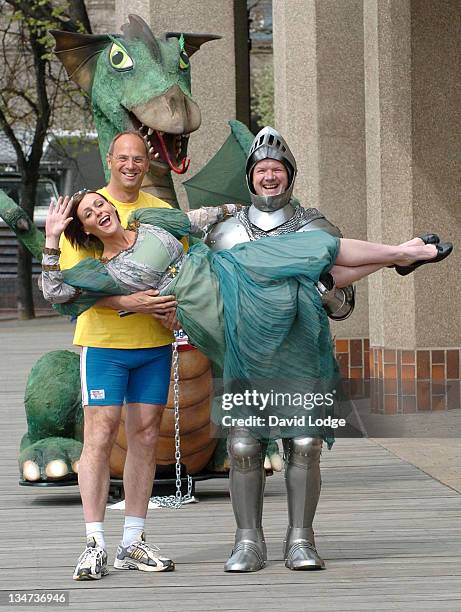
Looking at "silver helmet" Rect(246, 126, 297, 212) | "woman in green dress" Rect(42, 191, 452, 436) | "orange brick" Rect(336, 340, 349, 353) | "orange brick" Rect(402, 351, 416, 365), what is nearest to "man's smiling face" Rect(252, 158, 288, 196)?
"silver helmet" Rect(246, 126, 297, 212)

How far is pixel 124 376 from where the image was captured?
611 cm

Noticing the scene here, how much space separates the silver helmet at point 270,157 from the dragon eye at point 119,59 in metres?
1.38

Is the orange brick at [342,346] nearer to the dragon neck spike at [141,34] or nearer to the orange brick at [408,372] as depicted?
the orange brick at [408,372]

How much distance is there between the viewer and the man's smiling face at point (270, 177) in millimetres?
6426

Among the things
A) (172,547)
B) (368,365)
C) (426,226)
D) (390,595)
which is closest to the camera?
(390,595)

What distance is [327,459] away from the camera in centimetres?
949

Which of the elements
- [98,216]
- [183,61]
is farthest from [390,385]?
[98,216]

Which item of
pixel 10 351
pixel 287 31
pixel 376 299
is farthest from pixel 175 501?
pixel 10 351

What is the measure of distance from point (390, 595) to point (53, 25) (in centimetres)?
1932

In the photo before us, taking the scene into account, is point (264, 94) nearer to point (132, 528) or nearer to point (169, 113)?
point (169, 113)

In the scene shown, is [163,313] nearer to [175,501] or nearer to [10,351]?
[175,501]

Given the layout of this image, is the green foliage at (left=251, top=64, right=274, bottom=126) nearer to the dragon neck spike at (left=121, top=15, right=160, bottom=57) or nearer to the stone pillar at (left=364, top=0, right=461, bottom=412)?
the stone pillar at (left=364, top=0, right=461, bottom=412)

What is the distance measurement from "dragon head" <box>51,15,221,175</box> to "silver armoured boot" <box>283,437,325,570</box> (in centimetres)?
202

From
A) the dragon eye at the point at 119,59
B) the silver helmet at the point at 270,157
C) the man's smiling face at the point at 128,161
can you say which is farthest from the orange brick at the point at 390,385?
the man's smiling face at the point at 128,161
